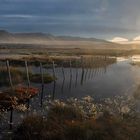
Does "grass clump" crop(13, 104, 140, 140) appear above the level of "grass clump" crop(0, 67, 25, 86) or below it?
above

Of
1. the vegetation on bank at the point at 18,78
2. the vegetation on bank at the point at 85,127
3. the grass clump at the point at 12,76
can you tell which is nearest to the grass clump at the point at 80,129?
the vegetation on bank at the point at 85,127

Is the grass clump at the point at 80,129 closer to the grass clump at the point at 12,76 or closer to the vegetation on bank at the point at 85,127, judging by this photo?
the vegetation on bank at the point at 85,127

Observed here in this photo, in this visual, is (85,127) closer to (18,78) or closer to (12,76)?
(18,78)

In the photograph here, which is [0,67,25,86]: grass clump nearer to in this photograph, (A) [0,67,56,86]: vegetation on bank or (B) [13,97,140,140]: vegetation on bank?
(A) [0,67,56,86]: vegetation on bank

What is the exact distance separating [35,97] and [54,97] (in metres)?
1.77

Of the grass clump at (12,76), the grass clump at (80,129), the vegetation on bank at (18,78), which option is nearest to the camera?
the grass clump at (80,129)

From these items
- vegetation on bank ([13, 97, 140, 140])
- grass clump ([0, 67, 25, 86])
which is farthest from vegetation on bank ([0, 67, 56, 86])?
vegetation on bank ([13, 97, 140, 140])

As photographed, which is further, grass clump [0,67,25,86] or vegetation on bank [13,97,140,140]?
grass clump [0,67,25,86]

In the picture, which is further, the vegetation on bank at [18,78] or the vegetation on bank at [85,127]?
the vegetation on bank at [18,78]

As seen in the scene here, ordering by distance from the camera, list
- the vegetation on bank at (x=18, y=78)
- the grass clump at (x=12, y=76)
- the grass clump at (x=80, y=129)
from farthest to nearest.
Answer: the vegetation on bank at (x=18, y=78) < the grass clump at (x=12, y=76) < the grass clump at (x=80, y=129)

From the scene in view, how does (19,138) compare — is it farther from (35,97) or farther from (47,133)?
(35,97)

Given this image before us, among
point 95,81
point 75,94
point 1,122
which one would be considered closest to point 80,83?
point 95,81

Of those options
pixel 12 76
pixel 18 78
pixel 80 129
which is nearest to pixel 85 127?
pixel 80 129

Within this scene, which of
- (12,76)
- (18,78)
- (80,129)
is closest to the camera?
(80,129)
